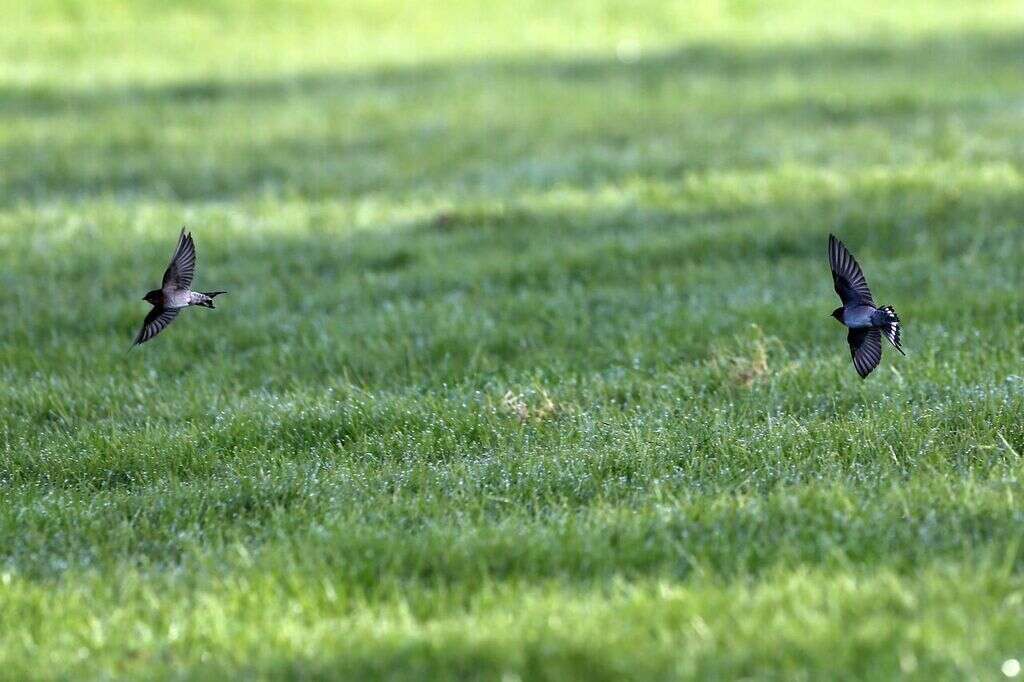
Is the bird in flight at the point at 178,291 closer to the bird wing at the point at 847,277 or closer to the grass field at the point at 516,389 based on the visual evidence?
the grass field at the point at 516,389

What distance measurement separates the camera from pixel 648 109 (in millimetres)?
16109

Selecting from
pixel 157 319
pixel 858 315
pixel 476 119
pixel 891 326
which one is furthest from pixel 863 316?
pixel 476 119

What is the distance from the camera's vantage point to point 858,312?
5594 millimetres

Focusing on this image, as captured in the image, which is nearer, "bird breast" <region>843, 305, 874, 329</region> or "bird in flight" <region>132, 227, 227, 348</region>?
"bird breast" <region>843, 305, 874, 329</region>

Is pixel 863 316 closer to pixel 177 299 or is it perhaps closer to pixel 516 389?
pixel 516 389

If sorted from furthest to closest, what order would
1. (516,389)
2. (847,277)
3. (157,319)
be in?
(516,389) < (157,319) < (847,277)

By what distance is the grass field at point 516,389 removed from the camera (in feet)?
13.8

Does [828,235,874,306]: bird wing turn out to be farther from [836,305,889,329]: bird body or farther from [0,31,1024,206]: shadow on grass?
[0,31,1024,206]: shadow on grass

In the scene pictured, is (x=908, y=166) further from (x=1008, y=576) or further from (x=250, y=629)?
(x=250, y=629)

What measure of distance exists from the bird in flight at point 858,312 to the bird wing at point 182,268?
9.56 ft

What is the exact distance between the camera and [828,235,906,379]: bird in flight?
552 centimetres

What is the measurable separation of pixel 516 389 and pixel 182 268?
204 cm

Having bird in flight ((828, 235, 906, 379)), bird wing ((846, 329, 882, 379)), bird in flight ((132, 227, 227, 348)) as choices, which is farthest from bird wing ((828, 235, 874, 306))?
bird in flight ((132, 227, 227, 348))

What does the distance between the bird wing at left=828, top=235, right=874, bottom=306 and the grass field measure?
2.21 ft
